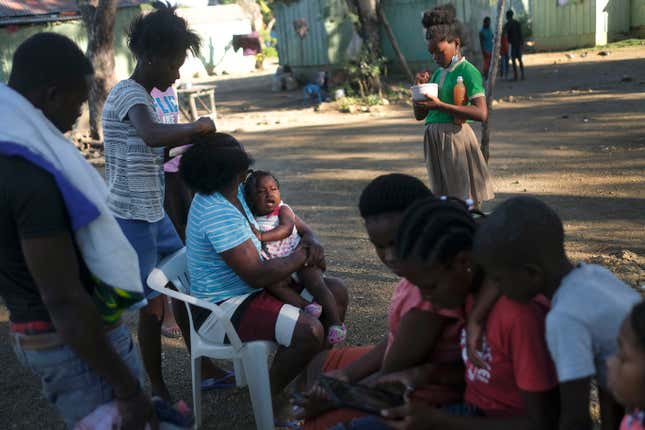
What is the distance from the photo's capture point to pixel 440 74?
4.34 m

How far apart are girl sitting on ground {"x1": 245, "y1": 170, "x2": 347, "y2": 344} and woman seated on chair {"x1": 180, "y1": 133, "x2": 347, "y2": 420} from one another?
0.19 meters

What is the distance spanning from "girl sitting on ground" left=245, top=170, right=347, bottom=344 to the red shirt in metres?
1.40

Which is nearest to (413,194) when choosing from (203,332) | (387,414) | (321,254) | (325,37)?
(387,414)

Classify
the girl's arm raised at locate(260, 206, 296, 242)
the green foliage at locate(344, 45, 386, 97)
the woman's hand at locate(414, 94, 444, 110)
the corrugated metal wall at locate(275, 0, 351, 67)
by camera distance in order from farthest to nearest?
the corrugated metal wall at locate(275, 0, 351, 67)
the green foliage at locate(344, 45, 386, 97)
the woman's hand at locate(414, 94, 444, 110)
the girl's arm raised at locate(260, 206, 296, 242)

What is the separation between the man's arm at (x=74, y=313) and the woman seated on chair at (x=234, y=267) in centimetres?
108

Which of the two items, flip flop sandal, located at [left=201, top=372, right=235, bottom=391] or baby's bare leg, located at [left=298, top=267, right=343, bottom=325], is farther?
flip flop sandal, located at [left=201, top=372, right=235, bottom=391]

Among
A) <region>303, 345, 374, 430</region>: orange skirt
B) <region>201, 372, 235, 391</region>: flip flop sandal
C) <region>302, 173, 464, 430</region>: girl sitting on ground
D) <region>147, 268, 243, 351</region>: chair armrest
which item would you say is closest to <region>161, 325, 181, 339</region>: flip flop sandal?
<region>201, 372, 235, 391</region>: flip flop sandal

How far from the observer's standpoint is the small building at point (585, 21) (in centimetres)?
2269

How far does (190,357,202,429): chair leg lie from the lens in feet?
10.5

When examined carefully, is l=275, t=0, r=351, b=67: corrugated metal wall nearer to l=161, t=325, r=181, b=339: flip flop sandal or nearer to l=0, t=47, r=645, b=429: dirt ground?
l=0, t=47, r=645, b=429: dirt ground

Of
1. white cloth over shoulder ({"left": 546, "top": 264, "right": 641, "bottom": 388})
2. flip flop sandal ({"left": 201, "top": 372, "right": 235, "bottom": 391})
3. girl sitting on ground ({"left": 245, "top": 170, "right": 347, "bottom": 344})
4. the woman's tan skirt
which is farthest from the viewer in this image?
the woman's tan skirt

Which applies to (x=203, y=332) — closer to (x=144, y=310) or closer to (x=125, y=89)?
(x=144, y=310)

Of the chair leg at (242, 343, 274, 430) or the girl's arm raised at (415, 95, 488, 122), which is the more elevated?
the girl's arm raised at (415, 95, 488, 122)

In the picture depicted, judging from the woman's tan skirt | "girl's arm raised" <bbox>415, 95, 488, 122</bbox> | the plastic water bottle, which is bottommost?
the woman's tan skirt
